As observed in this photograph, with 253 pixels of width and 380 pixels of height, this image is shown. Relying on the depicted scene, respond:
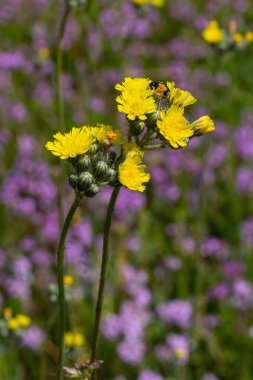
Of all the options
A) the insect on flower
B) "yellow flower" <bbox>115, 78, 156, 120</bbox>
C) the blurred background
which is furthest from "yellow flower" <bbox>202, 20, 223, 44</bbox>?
"yellow flower" <bbox>115, 78, 156, 120</bbox>

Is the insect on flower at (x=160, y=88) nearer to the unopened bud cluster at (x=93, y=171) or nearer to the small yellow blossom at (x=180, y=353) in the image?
the unopened bud cluster at (x=93, y=171)

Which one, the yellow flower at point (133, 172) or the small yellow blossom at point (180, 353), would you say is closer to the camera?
the yellow flower at point (133, 172)

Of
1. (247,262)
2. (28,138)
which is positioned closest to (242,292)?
(247,262)

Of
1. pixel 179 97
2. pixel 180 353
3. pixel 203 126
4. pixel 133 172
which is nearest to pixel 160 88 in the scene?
pixel 179 97

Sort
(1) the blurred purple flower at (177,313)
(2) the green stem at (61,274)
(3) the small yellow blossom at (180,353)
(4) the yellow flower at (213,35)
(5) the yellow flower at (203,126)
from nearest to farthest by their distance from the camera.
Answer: (2) the green stem at (61,274), (5) the yellow flower at (203,126), (4) the yellow flower at (213,35), (3) the small yellow blossom at (180,353), (1) the blurred purple flower at (177,313)

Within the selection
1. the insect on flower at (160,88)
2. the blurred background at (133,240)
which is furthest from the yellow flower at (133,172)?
the blurred background at (133,240)

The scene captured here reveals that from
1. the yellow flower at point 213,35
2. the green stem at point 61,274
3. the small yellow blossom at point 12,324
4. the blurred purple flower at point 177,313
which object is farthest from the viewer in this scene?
the blurred purple flower at point 177,313

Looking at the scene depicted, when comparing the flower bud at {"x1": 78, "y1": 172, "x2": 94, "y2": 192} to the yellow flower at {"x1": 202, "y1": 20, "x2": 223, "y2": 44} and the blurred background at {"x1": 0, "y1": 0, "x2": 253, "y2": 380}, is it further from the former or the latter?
the yellow flower at {"x1": 202, "y1": 20, "x2": 223, "y2": 44}

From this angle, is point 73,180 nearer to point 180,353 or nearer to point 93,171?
point 93,171
